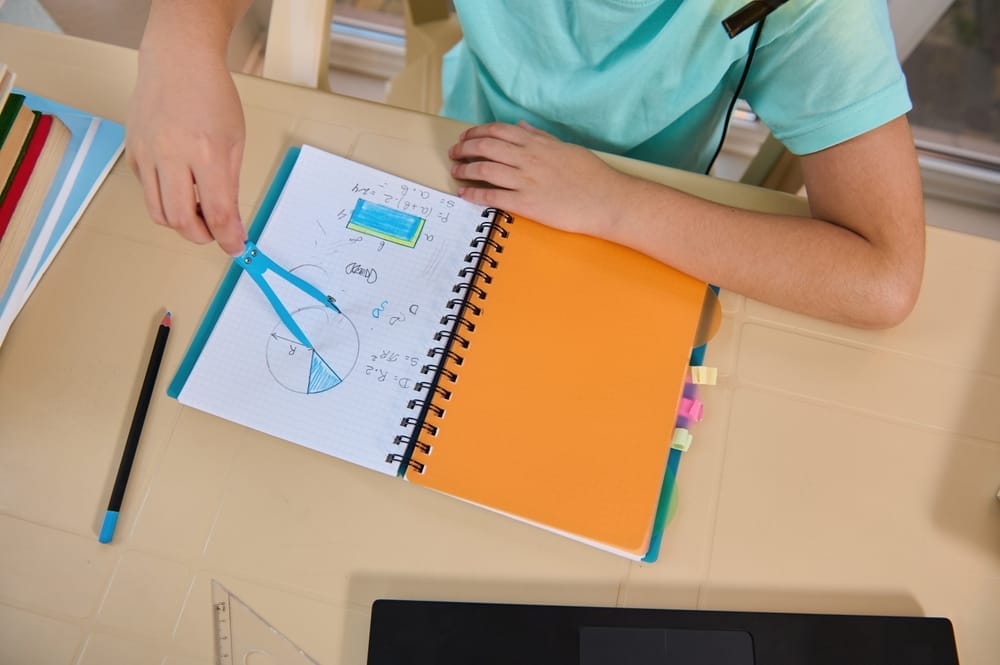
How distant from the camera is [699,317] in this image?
562 mm

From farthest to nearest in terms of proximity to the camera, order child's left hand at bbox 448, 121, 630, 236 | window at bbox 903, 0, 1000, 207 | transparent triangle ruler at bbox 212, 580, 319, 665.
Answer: window at bbox 903, 0, 1000, 207
child's left hand at bbox 448, 121, 630, 236
transparent triangle ruler at bbox 212, 580, 319, 665

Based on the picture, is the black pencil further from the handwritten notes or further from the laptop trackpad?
the laptop trackpad

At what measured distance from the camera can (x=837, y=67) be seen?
21.2 inches

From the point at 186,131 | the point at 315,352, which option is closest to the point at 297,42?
the point at 186,131

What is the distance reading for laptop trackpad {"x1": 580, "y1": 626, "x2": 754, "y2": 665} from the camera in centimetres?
47

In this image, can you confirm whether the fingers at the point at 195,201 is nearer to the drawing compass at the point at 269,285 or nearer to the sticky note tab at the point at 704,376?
the drawing compass at the point at 269,285

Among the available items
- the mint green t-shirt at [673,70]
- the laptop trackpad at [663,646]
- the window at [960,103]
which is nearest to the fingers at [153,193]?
the mint green t-shirt at [673,70]

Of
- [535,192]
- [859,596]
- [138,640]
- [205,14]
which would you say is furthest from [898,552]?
[205,14]

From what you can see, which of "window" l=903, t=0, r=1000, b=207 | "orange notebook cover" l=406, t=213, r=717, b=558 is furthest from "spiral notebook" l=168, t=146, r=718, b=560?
"window" l=903, t=0, r=1000, b=207

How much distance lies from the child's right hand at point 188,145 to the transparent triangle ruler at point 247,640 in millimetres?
261

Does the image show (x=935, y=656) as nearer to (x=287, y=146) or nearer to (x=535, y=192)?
(x=535, y=192)

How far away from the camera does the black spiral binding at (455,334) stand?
0.50 metres

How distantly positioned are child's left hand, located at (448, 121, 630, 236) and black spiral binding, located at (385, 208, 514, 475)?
2 centimetres

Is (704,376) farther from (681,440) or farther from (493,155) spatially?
(493,155)
